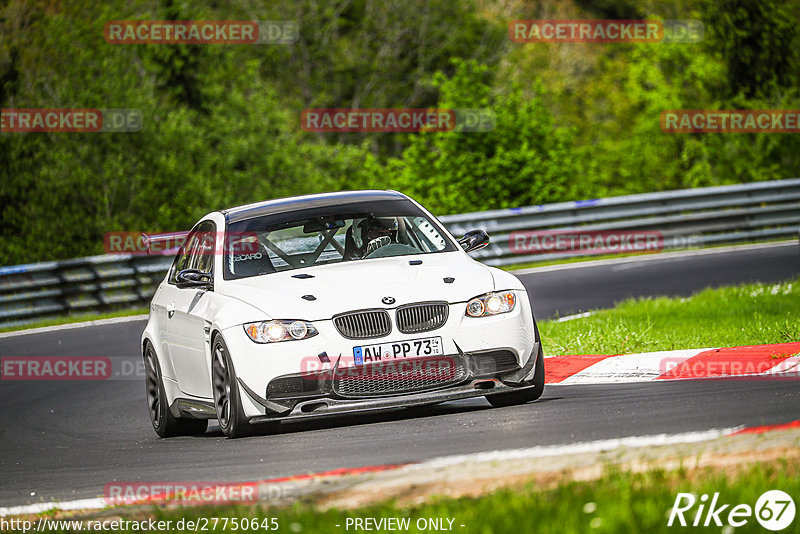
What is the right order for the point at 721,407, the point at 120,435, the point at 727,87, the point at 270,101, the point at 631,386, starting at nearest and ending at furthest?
the point at 721,407
the point at 631,386
the point at 120,435
the point at 727,87
the point at 270,101

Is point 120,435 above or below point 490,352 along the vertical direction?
below

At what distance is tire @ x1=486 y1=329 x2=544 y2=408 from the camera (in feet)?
28.6

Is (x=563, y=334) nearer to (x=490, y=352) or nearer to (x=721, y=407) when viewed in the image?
(x=490, y=352)

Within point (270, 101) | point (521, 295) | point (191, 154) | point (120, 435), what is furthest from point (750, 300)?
point (270, 101)

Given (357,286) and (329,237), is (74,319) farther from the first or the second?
(357,286)

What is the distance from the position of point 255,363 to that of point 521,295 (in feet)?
5.76

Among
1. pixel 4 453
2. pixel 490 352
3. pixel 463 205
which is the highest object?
pixel 490 352

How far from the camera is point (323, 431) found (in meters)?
8.45

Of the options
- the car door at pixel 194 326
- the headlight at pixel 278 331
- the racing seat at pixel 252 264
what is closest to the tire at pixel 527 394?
the headlight at pixel 278 331

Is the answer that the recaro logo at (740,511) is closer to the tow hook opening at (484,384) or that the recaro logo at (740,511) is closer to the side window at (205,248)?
the tow hook opening at (484,384)

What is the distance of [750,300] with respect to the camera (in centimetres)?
1355

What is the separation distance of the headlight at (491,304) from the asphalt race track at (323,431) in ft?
2.05

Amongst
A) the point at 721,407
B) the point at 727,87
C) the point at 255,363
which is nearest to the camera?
the point at 721,407

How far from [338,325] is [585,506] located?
3.62m
